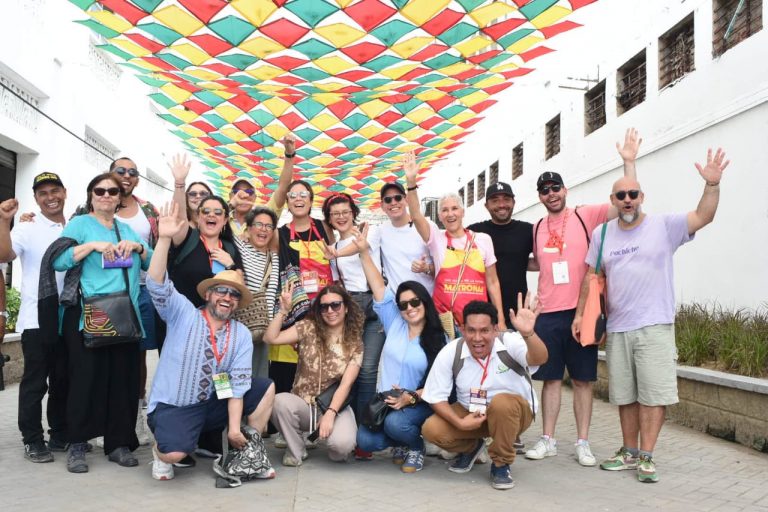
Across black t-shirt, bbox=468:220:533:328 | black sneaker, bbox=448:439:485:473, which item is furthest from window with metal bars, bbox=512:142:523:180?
black sneaker, bbox=448:439:485:473

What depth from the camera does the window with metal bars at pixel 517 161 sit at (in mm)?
16022

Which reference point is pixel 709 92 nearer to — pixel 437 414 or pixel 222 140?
pixel 437 414

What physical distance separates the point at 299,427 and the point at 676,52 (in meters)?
7.45

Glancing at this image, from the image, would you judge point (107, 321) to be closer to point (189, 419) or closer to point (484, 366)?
point (189, 419)

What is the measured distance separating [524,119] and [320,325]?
12244mm

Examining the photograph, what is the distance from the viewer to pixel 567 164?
478 inches

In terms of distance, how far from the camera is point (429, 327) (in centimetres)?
398

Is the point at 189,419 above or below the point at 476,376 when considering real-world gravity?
below

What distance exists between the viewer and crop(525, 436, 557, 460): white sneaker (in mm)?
4113

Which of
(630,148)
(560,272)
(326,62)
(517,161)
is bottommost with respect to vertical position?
(560,272)

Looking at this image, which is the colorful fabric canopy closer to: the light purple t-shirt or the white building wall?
the white building wall

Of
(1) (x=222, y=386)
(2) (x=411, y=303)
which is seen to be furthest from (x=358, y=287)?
(1) (x=222, y=386)

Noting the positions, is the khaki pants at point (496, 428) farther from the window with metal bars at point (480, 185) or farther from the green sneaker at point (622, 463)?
the window with metal bars at point (480, 185)

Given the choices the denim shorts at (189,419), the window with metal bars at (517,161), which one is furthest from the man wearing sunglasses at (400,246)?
the window with metal bars at (517,161)
